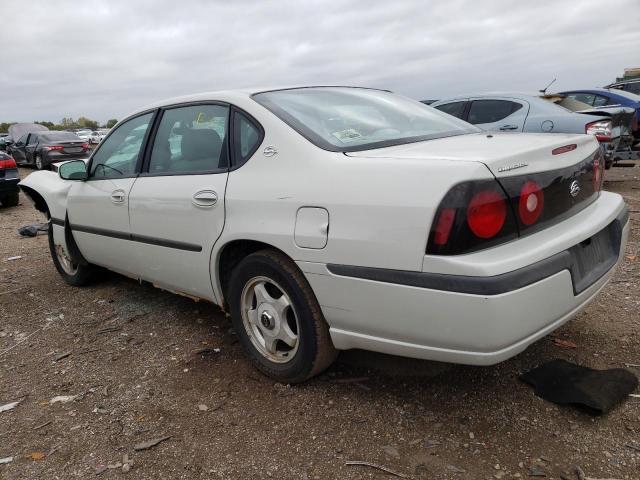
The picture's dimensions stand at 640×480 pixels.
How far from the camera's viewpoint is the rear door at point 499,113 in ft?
24.9

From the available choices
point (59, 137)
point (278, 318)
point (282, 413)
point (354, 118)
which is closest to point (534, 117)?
point (354, 118)

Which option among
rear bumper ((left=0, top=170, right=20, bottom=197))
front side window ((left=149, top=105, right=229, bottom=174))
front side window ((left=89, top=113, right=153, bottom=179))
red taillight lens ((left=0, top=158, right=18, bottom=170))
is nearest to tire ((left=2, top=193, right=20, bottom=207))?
rear bumper ((left=0, top=170, right=20, bottom=197))

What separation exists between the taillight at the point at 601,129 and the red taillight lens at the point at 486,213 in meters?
6.09

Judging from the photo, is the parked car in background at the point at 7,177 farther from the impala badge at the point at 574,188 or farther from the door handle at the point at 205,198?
the impala badge at the point at 574,188

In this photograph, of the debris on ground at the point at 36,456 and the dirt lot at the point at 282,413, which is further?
the debris on ground at the point at 36,456

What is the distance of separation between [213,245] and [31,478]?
132 cm

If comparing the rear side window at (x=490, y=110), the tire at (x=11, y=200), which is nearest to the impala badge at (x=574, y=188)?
the rear side window at (x=490, y=110)

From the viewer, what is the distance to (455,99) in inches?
325

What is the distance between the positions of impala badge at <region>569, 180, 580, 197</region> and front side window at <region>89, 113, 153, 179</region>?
264 centimetres

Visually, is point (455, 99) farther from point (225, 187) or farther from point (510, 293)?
point (510, 293)

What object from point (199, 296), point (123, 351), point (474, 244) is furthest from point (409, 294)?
point (123, 351)

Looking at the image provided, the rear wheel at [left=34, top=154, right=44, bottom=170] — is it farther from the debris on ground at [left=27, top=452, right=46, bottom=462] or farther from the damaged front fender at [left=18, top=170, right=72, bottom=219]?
the debris on ground at [left=27, top=452, right=46, bottom=462]

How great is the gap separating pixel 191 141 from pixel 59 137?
1584cm

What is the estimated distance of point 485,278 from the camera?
1905 millimetres
